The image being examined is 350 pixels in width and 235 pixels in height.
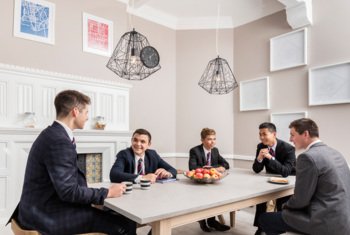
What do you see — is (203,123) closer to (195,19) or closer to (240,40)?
(240,40)

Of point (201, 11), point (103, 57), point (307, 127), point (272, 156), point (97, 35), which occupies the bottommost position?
point (272, 156)

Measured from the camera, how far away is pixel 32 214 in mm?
1382

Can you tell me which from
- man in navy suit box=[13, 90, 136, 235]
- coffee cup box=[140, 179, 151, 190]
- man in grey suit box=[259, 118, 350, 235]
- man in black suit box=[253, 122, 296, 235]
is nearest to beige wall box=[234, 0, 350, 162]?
man in black suit box=[253, 122, 296, 235]

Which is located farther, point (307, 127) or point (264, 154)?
point (264, 154)

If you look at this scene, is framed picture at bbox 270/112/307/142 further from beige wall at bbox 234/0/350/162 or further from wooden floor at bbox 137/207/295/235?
wooden floor at bbox 137/207/295/235

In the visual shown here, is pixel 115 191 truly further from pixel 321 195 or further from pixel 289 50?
pixel 289 50

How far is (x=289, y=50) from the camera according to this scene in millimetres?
3604

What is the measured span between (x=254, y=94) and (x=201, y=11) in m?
1.66

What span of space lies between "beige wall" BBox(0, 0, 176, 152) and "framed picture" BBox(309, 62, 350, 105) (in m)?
2.25

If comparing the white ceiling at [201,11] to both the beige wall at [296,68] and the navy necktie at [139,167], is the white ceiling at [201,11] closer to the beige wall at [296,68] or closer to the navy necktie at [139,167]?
the beige wall at [296,68]

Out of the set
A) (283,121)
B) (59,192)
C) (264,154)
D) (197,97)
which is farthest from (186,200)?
(197,97)

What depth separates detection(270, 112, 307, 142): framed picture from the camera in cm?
356

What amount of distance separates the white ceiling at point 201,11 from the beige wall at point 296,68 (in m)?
0.15

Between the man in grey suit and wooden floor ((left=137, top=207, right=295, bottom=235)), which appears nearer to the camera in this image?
the man in grey suit
